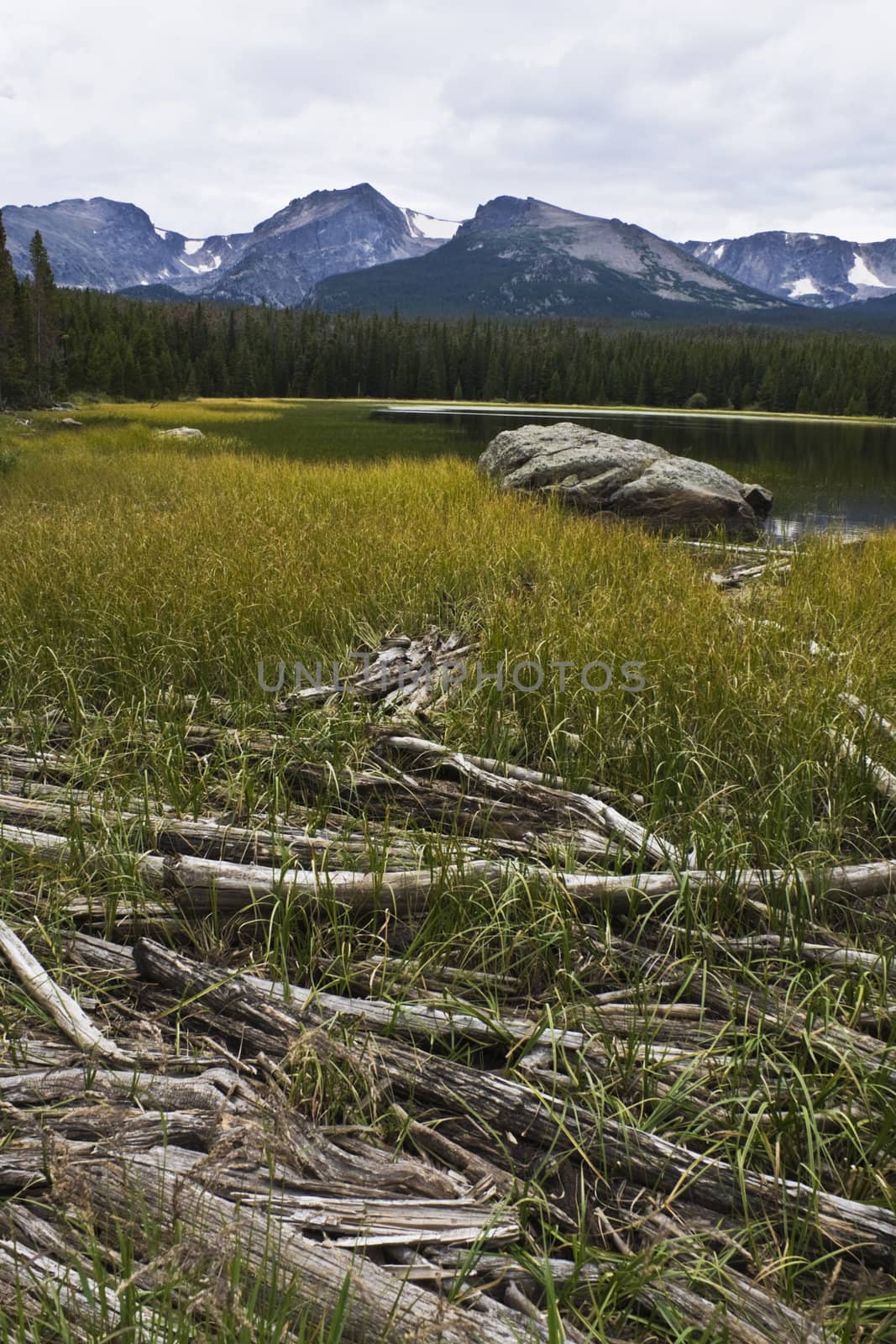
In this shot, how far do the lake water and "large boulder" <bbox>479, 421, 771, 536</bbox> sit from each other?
90 cm

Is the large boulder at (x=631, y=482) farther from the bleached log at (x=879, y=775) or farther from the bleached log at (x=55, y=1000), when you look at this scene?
the bleached log at (x=55, y=1000)

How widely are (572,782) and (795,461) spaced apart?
29235 mm

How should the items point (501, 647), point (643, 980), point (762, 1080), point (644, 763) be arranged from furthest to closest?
point (501, 647) → point (644, 763) → point (643, 980) → point (762, 1080)

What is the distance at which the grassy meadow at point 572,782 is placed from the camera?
202 centimetres

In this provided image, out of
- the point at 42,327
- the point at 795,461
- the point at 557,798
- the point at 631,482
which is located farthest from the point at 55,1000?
the point at 42,327

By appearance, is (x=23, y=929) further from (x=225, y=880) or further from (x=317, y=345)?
(x=317, y=345)

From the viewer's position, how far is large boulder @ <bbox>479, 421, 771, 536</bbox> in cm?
1512

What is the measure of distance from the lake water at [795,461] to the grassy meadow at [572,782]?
275 inches

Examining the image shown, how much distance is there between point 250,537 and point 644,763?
242 inches

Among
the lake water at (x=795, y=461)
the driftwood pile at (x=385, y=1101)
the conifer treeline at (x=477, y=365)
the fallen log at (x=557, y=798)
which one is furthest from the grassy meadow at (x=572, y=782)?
the conifer treeline at (x=477, y=365)

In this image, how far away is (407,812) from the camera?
400 centimetres

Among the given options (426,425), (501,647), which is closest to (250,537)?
(501,647)

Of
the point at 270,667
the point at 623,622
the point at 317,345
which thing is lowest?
the point at 270,667

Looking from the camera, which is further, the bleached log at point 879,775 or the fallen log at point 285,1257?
the bleached log at point 879,775
